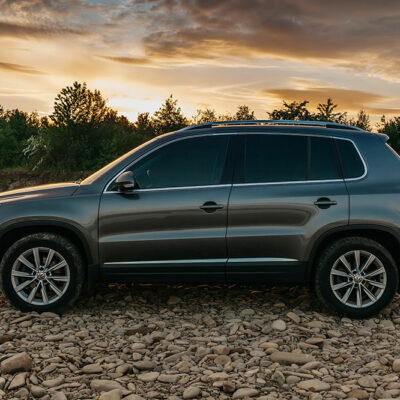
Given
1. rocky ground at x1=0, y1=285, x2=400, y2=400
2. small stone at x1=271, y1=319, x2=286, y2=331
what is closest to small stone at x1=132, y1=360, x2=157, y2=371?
rocky ground at x1=0, y1=285, x2=400, y2=400

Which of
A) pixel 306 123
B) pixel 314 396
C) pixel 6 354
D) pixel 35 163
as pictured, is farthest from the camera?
pixel 35 163

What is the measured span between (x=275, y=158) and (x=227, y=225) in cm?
85

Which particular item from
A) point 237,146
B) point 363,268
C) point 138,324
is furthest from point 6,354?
point 363,268

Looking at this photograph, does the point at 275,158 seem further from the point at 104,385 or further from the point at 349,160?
the point at 104,385

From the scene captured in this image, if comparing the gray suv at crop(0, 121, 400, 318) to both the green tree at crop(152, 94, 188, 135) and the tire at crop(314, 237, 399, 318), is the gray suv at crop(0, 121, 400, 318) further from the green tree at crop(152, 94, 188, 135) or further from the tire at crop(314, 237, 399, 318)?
the green tree at crop(152, 94, 188, 135)

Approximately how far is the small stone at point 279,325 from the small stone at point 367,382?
118 centimetres

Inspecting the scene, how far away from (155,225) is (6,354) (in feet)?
5.89

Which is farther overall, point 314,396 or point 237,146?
point 237,146

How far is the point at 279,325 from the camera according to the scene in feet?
17.9

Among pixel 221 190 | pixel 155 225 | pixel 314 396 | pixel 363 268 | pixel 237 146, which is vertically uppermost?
pixel 237 146

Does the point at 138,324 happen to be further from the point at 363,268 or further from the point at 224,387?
the point at 363,268

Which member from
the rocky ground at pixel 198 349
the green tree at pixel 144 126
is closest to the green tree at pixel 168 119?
the green tree at pixel 144 126

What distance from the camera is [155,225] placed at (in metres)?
5.63

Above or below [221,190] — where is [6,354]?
below
